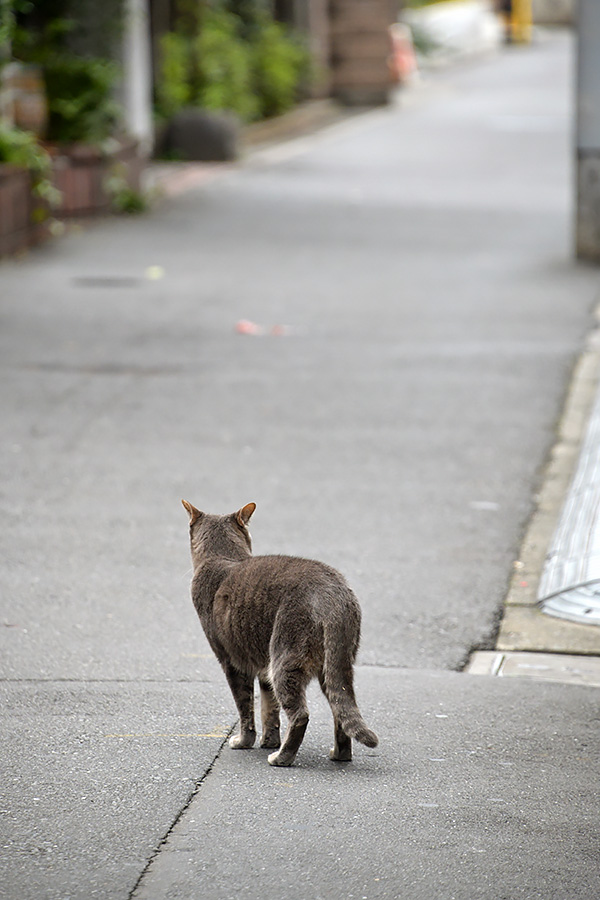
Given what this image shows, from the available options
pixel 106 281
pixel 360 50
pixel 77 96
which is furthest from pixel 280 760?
pixel 360 50

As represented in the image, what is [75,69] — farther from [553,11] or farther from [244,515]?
[553,11]

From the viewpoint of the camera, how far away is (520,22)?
56875 millimetres

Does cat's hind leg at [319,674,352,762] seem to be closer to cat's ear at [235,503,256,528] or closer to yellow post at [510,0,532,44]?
cat's ear at [235,503,256,528]

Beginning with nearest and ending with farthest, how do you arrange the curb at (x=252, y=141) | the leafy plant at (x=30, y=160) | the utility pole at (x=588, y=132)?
the utility pole at (x=588, y=132) < the leafy plant at (x=30, y=160) < the curb at (x=252, y=141)

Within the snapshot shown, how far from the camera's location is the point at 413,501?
24.8ft

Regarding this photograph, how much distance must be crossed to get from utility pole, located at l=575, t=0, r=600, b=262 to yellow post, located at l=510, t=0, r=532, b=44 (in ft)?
141

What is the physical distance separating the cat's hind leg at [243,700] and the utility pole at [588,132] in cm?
1104

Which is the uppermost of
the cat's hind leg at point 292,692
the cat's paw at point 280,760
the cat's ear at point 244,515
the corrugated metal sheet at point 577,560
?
the cat's ear at point 244,515

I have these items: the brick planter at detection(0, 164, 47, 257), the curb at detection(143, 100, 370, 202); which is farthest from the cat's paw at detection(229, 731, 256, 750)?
the curb at detection(143, 100, 370, 202)

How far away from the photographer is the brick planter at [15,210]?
46.8 feet

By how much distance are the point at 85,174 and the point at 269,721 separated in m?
13.3

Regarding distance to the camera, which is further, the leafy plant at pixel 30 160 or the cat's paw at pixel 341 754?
the leafy plant at pixel 30 160

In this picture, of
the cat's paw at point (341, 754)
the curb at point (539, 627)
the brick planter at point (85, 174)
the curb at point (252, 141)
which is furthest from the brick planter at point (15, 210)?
the cat's paw at point (341, 754)

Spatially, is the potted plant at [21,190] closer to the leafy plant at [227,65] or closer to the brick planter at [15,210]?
the brick planter at [15,210]
